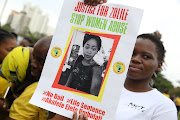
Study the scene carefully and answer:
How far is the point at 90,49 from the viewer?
1.15 metres

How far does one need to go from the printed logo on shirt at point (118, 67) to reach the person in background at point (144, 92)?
1.10 ft

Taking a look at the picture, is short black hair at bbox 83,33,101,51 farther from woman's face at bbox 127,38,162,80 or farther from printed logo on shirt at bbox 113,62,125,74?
woman's face at bbox 127,38,162,80

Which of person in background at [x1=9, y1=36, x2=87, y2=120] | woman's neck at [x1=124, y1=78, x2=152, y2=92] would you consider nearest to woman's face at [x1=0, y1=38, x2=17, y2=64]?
person in background at [x1=9, y1=36, x2=87, y2=120]

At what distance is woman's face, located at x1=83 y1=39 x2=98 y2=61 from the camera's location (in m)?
1.13

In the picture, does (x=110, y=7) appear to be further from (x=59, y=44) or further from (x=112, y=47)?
(x=59, y=44)

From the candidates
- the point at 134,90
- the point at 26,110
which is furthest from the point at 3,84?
the point at 134,90

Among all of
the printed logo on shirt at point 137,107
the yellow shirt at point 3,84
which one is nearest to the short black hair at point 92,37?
the printed logo on shirt at point 137,107

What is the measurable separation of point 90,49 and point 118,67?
22 cm

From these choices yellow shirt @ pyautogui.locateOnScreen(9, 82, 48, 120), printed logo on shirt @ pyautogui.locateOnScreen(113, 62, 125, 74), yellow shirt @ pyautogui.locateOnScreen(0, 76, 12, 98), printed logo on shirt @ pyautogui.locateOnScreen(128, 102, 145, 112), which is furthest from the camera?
yellow shirt @ pyautogui.locateOnScreen(0, 76, 12, 98)

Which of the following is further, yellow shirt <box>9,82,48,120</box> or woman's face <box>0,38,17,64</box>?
woman's face <box>0,38,17,64</box>

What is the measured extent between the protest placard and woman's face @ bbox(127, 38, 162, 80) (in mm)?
328

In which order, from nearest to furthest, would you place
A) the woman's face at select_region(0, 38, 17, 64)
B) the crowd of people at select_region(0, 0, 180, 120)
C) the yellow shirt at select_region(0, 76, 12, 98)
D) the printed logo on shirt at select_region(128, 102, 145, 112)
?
the crowd of people at select_region(0, 0, 180, 120)
the printed logo on shirt at select_region(128, 102, 145, 112)
the yellow shirt at select_region(0, 76, 12, 98)
the woman's face at select_region(0, 38, 17, 64)

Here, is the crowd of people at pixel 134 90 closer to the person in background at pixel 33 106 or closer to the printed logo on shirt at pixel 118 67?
the person in background at pixel 33 106

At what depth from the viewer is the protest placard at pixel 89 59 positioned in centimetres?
105
